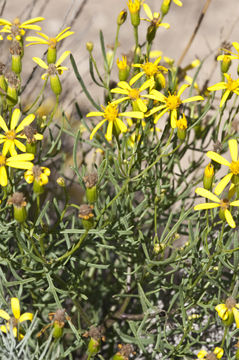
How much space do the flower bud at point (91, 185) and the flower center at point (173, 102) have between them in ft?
0.90

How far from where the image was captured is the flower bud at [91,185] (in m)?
0.98

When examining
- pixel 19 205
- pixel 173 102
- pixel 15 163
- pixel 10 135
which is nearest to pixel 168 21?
pixel 173 102

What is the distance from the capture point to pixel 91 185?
0.99 metres

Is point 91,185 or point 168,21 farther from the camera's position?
point 168,21

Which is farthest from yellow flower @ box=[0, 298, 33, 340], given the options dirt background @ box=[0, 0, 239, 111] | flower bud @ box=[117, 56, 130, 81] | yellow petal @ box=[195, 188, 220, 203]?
dirt background @ box=[0, 0, 239, 111]

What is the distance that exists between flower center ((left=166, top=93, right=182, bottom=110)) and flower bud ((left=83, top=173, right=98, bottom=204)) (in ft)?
0.90

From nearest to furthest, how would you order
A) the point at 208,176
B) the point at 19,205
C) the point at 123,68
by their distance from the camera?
the point at 19,205
the point at 208,176
the point at 123,68

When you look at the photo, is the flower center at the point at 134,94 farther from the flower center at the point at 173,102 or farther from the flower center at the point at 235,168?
the flower center at the point at 235,168

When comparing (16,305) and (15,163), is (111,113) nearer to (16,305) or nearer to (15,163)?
(15,163)

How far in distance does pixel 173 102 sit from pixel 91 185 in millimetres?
305

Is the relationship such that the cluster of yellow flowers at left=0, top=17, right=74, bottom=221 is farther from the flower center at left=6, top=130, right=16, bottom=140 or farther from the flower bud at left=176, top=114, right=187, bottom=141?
the flower bud at left=176, top=114, right=187, bottom=141

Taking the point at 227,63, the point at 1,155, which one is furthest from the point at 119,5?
the point at 1,155

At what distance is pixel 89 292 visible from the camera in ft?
4.93

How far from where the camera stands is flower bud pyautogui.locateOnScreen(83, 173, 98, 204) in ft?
3.22
